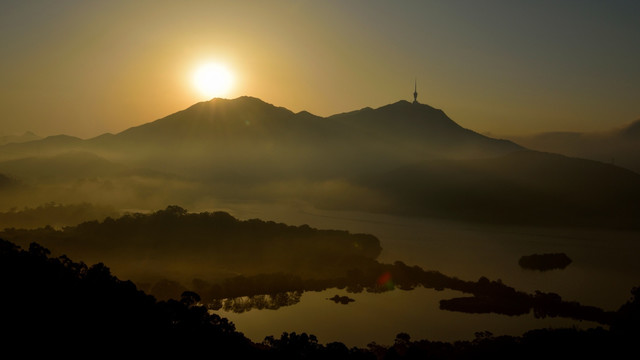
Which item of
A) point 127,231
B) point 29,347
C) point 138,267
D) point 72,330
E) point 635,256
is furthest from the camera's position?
point 635,256

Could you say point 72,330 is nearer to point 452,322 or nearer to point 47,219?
point 452,322

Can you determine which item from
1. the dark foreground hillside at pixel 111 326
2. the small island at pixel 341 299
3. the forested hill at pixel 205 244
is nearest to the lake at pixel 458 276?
the small island at pixel 341 299

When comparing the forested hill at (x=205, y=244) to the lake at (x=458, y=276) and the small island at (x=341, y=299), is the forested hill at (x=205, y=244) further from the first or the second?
the lake at (x=458, y=276)

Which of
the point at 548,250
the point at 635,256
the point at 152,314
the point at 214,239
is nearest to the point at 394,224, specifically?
the point at 548,250

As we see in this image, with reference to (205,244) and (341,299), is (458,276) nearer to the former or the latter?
(341,299)

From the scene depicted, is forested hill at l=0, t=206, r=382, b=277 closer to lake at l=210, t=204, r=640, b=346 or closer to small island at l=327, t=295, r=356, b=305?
small island at l=327, t=295, r=356, b=305

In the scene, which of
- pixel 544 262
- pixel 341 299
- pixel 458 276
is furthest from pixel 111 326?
pixel 544 262

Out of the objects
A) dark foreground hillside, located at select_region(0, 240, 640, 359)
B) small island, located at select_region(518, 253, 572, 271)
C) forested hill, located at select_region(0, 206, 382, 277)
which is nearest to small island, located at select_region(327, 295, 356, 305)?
forested hill, located at select_region(0, 206, 382, 277)
